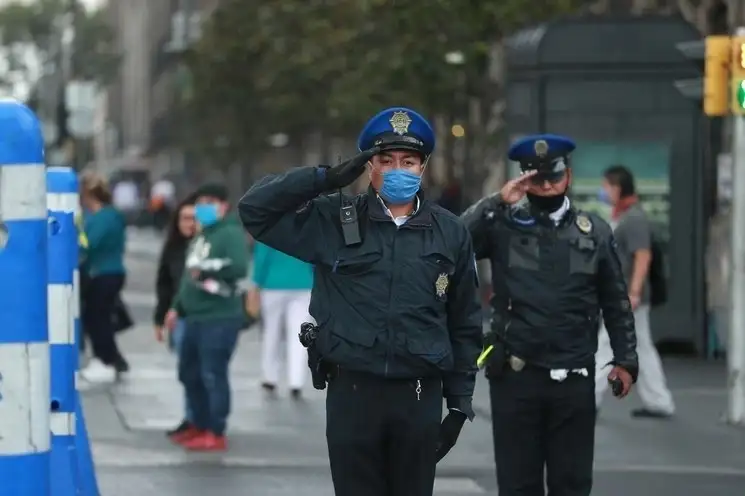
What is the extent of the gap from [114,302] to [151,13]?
3386 inches

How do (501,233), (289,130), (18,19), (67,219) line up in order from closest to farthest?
(501,233), (67,219), (289,130), (18,19)

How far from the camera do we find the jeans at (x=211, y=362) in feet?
38.7

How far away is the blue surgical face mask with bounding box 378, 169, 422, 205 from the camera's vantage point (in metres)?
6.00

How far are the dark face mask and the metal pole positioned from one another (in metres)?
6.10

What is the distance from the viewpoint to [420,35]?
1017 inches

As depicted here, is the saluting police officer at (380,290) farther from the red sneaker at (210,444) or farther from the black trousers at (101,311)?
the black trousers at (101,311)

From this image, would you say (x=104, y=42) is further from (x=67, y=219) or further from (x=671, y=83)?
(x=67, y=219)

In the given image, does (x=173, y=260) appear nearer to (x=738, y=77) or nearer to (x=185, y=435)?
(x=185, y=435)

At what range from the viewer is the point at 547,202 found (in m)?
7.57

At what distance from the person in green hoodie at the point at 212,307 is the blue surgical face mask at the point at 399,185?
18.9ft

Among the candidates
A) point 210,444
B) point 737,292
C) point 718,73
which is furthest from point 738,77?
point 210,444

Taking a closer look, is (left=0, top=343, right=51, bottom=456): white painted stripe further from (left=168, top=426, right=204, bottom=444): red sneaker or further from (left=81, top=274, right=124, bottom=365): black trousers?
(left=81, top=274, right=124, bottom=365): black trousers

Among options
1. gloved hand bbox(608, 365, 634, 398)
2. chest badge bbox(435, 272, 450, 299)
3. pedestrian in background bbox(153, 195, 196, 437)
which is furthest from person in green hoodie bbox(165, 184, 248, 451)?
chest badge bbox(435, 272, 450, 299)

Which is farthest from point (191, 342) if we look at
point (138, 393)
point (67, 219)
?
point (138, 393)
